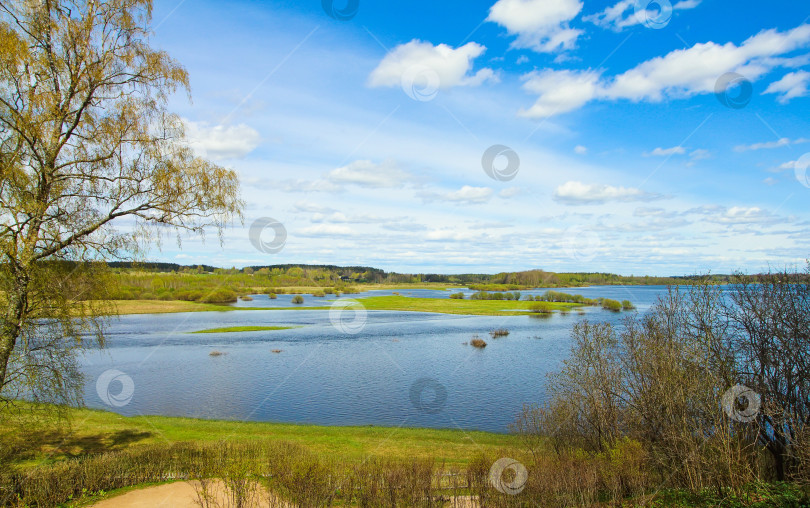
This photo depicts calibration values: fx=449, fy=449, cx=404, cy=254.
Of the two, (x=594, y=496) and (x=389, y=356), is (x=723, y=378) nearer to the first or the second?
(x=594, y=496)

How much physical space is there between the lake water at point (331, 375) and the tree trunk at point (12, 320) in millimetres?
8421

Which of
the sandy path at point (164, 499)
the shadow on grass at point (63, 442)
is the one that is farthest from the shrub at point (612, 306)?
the shadow on grass at point (63, 442)

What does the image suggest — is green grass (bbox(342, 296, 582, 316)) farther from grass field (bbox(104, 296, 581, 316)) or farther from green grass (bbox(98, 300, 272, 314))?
green grass (bbox(98, 300, 272, 314))

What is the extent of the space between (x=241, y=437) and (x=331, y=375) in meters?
16.8

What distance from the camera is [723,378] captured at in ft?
64.3

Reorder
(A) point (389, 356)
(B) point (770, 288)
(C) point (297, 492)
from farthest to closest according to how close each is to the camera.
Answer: (A) point (389, 356), (B) point (770, 288), (C) point (297, 492)

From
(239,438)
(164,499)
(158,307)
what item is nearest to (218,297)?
(158,307)

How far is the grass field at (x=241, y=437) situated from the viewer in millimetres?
20953

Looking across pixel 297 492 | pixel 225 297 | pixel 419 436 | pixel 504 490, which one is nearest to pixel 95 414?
pixel 419 436

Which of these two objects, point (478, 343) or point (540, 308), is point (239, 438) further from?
point (540, 308)

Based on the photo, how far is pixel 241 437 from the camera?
2395 centimetres

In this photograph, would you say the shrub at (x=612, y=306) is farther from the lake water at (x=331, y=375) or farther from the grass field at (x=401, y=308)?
the lake water at (x=331, y=375)

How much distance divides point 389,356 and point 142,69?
128 ft

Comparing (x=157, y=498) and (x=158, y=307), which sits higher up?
(x=158, y=307)
